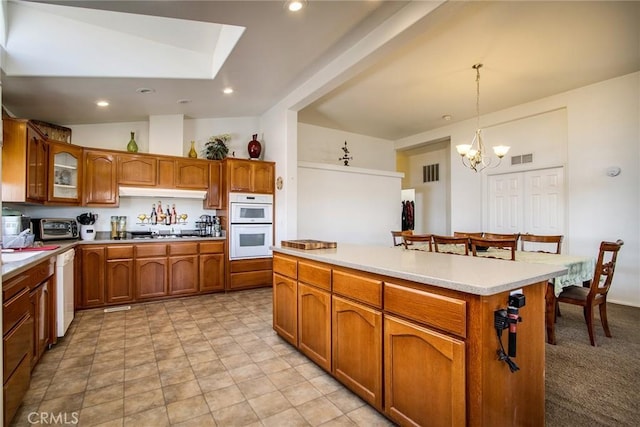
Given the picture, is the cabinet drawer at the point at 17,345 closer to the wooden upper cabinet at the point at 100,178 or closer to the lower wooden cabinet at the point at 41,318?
the lower wooden cabinet at the point at 41,318

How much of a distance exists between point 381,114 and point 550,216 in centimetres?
329

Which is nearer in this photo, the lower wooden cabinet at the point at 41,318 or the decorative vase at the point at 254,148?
Result: the lower wooden cabinet at the point at 41,318

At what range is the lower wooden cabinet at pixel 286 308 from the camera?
8.81 ft

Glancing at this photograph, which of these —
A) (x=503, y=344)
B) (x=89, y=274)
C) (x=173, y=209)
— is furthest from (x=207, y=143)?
(x=503, y=344)

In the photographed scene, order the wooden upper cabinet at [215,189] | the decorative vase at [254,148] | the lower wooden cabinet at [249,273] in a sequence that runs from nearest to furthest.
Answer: the lower wooden cabinet at [249,273] < the wooden upper cabinet at [215,189] < the decorative vase at [254,148]

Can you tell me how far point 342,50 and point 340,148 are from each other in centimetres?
368

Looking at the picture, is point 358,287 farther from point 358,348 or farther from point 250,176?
point 250,176

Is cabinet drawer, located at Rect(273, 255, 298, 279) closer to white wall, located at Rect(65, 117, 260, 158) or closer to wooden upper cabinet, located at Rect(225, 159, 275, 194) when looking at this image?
wooden upper cabinet, located at Rect(225, 159, 275, 194)

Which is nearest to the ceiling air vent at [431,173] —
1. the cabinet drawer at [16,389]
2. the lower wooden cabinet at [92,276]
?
the lower wooden cabinet at [92,276]

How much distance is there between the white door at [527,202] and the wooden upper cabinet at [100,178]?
20.5 feet

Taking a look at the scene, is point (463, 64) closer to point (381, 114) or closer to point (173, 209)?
point (381, 114)

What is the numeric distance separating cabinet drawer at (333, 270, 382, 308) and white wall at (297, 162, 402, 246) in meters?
3.57

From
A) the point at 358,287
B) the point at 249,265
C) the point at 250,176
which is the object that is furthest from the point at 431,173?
the point at 358,287

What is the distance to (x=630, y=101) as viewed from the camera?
420cm
